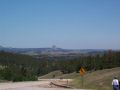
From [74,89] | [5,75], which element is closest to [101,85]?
[74,89]

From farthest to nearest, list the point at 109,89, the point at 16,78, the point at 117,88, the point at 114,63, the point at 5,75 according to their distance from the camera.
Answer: the point at 114,63 < the point at 5,75 < the point at 16,78 < the point at 109,89 < the point at 117,88

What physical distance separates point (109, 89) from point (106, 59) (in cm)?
11004

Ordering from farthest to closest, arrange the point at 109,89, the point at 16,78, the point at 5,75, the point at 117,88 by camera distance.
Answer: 1. the point at 5,75
2. the point at 16,78
3. the point at 109,89
4. the point at 117,88

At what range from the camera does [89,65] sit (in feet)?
474

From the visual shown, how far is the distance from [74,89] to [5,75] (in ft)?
123

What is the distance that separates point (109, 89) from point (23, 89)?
26.9 ft

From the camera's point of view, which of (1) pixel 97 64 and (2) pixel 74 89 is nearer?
(2) pixel 74 89

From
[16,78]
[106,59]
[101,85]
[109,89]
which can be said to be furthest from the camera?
[106,59]

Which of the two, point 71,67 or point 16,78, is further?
point 71,67

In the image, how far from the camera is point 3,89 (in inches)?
1421

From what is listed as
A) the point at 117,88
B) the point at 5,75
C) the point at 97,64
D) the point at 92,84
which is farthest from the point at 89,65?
the point at 117,88

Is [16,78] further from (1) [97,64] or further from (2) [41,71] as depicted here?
(2) [41,71]

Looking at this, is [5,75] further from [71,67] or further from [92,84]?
[71,67]

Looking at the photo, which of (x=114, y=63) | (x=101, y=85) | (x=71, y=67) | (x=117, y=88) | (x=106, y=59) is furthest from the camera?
(x=71, y=67)
